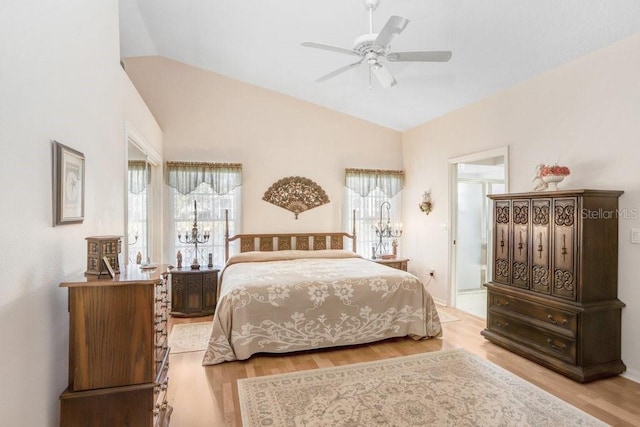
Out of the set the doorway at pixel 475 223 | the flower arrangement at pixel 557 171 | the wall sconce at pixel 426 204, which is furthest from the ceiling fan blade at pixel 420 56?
the doorway at pixel 475 223

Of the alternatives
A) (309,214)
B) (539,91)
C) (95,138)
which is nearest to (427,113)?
(539,91)

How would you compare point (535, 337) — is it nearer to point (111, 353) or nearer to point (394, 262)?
point (394, 262)

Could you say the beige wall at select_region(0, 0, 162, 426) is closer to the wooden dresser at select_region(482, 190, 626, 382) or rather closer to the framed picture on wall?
the framed picture on wall

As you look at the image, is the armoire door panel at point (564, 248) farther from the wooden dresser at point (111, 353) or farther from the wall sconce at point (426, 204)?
the wooden dresser at point (111, 353)

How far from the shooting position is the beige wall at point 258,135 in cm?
509

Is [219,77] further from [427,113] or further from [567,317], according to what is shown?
[567,317]

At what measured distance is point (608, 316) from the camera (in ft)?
9.54

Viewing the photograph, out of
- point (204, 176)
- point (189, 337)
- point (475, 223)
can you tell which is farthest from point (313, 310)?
point (475, 223)

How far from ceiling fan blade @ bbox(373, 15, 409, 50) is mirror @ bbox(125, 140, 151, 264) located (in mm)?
2650

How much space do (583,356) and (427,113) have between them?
361cm

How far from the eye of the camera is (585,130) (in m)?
3.19

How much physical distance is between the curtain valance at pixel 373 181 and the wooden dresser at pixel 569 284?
8.88 ft

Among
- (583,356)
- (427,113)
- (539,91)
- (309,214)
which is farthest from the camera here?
(309,214)

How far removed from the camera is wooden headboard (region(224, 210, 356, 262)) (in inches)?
208
